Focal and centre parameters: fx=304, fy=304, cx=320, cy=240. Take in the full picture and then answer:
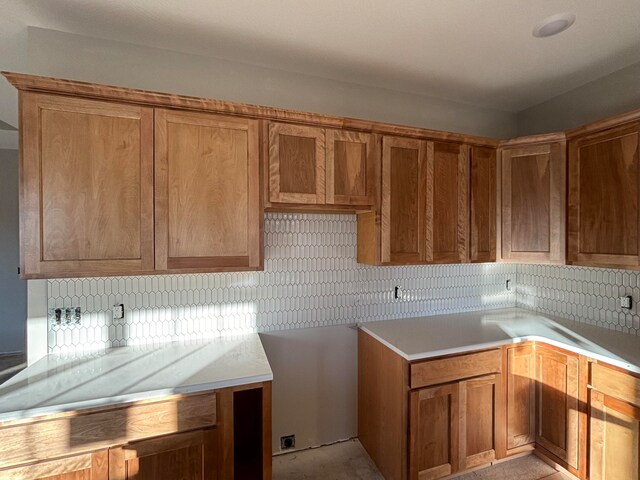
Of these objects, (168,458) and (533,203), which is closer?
Result: (168,458)

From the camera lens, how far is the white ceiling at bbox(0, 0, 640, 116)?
1478 mm

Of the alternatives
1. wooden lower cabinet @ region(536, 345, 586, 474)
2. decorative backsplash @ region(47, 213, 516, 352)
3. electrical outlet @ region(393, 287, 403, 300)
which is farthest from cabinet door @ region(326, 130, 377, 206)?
wooden lower cabinet @ region(536, 345, 586, 474)

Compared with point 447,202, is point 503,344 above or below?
below

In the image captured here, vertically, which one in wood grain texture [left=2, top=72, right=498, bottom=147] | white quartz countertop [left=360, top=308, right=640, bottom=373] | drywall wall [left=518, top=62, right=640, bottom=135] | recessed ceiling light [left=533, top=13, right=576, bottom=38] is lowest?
white quartz countertop [left=360, top=308, right=640, bottom=373]

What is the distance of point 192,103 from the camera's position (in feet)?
5.03

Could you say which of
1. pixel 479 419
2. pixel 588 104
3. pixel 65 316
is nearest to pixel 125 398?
pixel 65 316

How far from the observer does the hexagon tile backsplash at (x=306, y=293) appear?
1715 mm

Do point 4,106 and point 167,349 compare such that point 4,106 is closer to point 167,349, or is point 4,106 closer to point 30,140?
point 30,140

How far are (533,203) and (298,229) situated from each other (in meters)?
1.68

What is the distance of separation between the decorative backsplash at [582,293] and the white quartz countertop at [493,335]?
0.08m

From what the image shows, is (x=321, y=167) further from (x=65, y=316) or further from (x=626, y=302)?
(x=626, y=302)

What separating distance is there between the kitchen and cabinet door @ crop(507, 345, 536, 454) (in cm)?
16

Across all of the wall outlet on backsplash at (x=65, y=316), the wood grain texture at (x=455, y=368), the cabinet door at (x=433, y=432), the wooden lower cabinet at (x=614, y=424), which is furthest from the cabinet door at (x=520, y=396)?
the wall outlet on backsplash at (x=65, y=316)

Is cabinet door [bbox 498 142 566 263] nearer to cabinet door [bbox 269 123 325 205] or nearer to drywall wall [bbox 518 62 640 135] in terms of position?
drywall wall [bbox 518 62 640 135]
